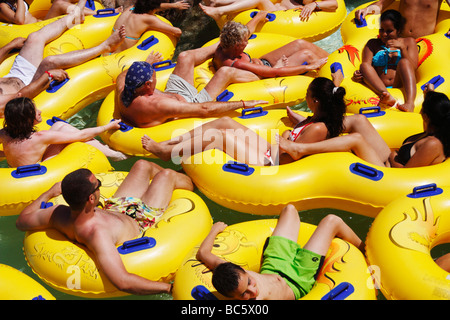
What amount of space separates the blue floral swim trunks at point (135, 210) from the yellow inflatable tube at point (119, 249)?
0.10 m

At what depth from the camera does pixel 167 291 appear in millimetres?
3707

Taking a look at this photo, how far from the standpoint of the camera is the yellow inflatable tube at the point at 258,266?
11.3 ft

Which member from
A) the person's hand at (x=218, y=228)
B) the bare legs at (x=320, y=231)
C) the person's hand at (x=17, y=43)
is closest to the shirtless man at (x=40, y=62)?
the person's hand at (x=17, y=43)

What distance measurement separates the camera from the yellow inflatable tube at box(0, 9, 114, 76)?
20.9ft

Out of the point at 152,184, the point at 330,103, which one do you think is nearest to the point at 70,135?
the point at 152,184

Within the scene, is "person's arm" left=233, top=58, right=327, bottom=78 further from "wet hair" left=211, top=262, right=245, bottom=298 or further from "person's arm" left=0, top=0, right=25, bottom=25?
"wet hair" left=211, top=262, right=245, bottom=298

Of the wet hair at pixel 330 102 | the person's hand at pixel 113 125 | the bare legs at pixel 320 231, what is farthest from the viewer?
the person's hand at pixel 113 125

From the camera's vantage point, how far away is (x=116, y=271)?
3.68m

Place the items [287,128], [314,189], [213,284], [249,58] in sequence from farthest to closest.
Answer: [249,58] < [287,128] < [314,189] < [213,284]

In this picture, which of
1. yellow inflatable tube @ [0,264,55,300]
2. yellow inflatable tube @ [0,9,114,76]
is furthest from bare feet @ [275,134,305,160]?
yellow inflatable tube @ [0,9,114,76]

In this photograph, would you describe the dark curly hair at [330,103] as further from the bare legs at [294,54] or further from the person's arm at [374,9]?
the person's arm at [374,9]

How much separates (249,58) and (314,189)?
205cm
